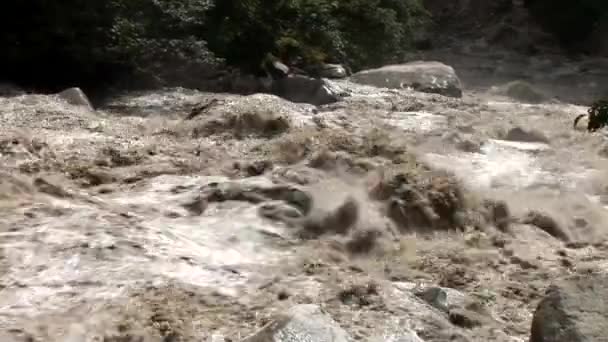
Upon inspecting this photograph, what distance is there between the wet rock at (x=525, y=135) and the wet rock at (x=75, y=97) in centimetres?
433

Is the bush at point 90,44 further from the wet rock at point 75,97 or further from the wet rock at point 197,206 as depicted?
→ the wet rock at point 197,206

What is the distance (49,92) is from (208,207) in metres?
4.26

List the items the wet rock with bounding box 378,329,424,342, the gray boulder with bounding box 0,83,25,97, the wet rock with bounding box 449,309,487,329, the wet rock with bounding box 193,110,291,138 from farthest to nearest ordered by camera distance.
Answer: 1. the gray boulder with bounding box 0,83,25,97
2. the wet rock with bounding box 193,110,291,138
3. the wet rock with bounding box 449,309,487,329
4. the wet rock with bounding box 378,329,424,342

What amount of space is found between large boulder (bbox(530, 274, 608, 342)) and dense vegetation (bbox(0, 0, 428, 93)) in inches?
282

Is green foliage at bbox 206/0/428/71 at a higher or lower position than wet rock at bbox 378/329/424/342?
higher

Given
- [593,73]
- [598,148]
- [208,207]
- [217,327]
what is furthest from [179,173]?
[593,73]

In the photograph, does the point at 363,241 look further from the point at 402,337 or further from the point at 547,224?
the point at 402,337

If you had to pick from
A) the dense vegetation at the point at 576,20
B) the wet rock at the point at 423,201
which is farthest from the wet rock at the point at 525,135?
the dense vegetation at the point at 576,20

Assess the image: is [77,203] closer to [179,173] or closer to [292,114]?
[179,173]

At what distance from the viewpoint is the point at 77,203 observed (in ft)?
22.4

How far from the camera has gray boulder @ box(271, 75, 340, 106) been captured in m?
10.6

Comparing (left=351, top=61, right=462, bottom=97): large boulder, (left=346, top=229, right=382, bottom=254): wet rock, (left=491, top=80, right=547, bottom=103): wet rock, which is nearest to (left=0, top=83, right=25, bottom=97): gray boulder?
(left=351, top=61, right=462, bottom=97): large boulder

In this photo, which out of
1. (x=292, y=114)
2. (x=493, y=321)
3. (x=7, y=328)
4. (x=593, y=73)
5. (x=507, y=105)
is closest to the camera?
(x=7, y=328)

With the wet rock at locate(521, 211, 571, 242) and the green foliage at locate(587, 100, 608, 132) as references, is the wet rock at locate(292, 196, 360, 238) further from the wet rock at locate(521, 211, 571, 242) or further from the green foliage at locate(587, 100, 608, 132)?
the green foliage at locate(587, 100, 608, 132)
